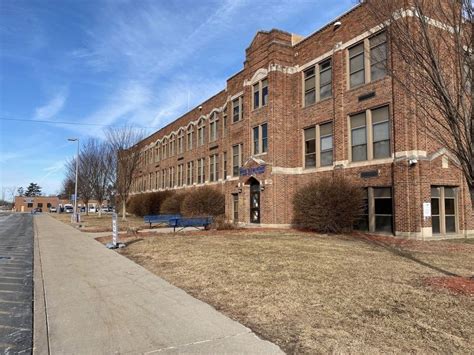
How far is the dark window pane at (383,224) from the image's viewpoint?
17441 millimetres

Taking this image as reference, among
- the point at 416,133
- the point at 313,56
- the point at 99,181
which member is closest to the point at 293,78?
the point at 313,56

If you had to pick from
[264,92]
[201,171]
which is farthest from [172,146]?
[264,92]

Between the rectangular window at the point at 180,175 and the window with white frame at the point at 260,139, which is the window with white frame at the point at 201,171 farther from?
the window with white frame at the point at 260,139

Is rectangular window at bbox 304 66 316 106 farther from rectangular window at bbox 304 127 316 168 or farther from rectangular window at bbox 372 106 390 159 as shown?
rectangular window at bbox 372 106 390 159

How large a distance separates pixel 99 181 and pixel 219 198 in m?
22.3

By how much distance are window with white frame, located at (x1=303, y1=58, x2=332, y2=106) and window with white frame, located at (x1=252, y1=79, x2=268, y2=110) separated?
102 inches

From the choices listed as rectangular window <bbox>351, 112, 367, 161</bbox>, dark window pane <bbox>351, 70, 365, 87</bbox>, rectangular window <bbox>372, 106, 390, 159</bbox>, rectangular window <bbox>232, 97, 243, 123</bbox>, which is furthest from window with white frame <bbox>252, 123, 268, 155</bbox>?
rectangular window <bbox>372, 106, 390, 159</bbox>

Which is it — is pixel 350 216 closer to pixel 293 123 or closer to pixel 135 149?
pixel 293 123

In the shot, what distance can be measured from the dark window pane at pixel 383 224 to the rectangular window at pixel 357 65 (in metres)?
6.60

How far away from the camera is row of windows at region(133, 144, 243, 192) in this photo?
2891 centimetres

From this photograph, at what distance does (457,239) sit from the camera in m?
16.2

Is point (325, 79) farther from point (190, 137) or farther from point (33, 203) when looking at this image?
point (33, 203)

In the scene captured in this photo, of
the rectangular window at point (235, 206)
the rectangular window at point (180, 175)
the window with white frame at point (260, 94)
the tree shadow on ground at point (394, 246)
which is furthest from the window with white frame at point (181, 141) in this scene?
the tree shadow on ground at point (394, 246)

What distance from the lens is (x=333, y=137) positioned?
20812 millimetres
